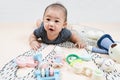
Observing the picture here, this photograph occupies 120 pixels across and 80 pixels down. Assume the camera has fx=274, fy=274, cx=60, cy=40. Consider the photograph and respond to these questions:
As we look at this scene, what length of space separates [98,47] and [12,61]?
452 mm

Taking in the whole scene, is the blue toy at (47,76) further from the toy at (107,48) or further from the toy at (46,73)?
the toy at (107,48)

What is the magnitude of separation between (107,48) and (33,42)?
37 centimetres

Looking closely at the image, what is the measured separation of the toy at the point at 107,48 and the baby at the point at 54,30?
80 mm

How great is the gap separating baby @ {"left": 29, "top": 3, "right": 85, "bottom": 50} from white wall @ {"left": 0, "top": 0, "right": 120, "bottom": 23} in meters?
0.38

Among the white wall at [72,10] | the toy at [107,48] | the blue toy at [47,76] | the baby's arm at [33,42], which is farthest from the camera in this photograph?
the white wall at [72,10]

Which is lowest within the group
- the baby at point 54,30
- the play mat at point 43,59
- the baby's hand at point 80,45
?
the play mat at point 43,59

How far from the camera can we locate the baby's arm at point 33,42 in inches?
53.1

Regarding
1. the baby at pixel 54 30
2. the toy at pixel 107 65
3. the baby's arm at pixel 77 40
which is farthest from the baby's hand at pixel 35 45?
the toy at pixel 107 65

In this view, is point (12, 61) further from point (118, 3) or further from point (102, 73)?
point (118, 3)

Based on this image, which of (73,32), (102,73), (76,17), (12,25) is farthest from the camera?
(76,17)

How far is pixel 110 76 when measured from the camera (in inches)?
44.5

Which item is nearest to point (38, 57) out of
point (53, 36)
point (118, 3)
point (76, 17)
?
point (53, 36)

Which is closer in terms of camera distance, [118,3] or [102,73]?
[102,73]

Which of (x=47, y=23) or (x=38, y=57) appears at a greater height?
(x=47, y=23)
